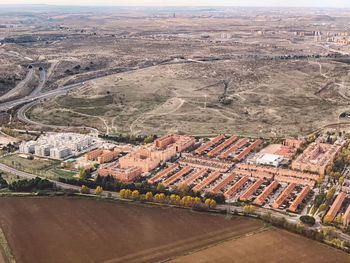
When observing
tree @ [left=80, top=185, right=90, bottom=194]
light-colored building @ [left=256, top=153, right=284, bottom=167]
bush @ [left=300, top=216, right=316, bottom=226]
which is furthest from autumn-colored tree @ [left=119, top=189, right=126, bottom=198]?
light-colored building @ [left=256, top=153, right=284, bottom=167]

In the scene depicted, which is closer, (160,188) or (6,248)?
(6,248)

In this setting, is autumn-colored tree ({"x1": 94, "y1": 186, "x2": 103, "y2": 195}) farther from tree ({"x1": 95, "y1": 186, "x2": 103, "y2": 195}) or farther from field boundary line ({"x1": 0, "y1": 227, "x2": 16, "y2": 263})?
field boundary line ({"x1": 0, "y1": 227, "x2": 16, "y2": 263})

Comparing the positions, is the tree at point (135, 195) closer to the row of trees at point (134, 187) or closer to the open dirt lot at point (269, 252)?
the row of trees at point (134, 187)

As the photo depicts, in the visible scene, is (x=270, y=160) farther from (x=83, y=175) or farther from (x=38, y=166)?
(x=38, y=166)

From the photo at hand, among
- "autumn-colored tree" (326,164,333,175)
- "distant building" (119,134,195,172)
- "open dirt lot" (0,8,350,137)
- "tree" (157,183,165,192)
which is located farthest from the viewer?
"open dirt lot" (0,8,350,137)

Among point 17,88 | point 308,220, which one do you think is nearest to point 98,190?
point 308,220

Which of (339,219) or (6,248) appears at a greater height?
(339,219)

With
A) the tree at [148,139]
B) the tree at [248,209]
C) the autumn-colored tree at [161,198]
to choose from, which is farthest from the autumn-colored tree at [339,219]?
the tree at [148,139]
